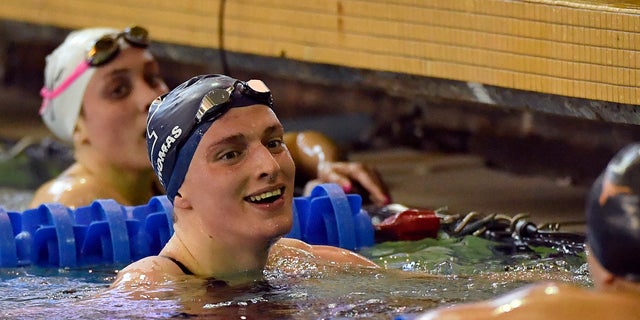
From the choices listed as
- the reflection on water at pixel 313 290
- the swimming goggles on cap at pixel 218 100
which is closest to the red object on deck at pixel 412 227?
the reflection on water at pixel 313 290

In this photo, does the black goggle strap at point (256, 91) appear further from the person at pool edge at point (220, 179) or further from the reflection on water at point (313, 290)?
the reflection on water at point (313, 290)

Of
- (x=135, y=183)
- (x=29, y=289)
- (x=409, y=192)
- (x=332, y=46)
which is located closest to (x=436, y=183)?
(x=409, y=192)

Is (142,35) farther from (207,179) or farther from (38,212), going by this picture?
(207,179)

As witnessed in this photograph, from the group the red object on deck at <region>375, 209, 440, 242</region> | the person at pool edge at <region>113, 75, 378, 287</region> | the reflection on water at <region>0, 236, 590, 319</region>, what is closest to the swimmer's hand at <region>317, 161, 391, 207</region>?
the red object on deck at <region>375, 209, 440, 242</region>

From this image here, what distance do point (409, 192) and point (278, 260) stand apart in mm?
2632

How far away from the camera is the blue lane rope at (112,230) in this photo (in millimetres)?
5379

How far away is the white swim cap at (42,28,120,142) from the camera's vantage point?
20.4 feet

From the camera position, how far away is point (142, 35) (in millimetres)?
6172

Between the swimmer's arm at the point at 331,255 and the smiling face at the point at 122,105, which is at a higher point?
the smiling face at the point at 122,105

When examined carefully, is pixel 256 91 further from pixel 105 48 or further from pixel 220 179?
pixel 105 48

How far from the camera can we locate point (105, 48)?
6.11m

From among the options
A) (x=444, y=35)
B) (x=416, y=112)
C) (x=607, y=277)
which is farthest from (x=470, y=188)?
(x=607, y=277)

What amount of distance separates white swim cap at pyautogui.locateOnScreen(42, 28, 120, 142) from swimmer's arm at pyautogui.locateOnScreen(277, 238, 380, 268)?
1713 mm

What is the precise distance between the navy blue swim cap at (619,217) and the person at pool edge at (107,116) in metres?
3.20
